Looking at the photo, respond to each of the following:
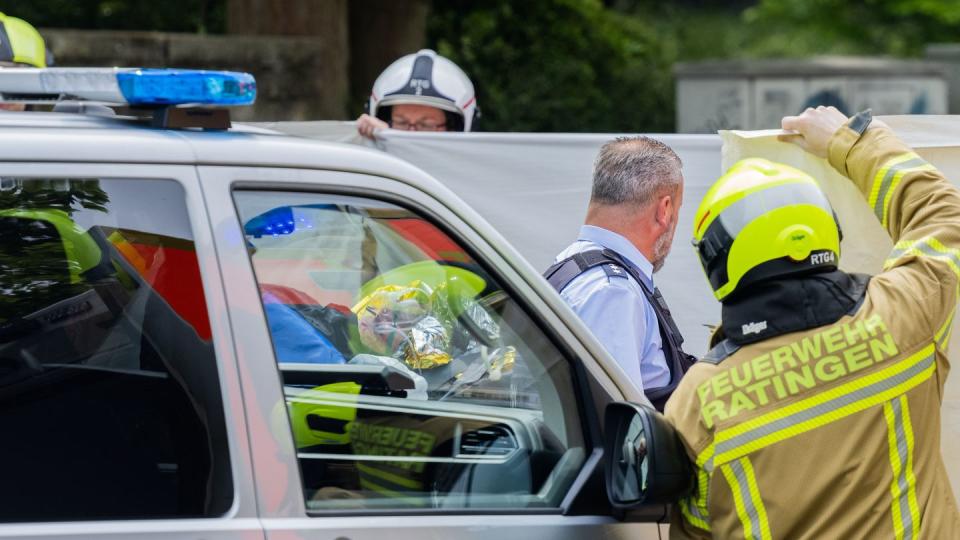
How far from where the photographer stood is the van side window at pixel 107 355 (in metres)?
2.21

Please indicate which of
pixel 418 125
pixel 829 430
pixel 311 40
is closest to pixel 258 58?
pixel 311 40

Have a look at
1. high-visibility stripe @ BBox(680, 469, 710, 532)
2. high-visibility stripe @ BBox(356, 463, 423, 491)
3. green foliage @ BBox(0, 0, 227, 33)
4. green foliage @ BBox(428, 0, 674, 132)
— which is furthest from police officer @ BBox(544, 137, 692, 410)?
green foliage @ BBox(428, 0, 674, 132)

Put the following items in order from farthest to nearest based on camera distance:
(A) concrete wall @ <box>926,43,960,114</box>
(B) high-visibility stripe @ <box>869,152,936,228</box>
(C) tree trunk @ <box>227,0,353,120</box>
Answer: (A) concrete wall @ <box>926,43,960,114</box>, (C) tree trunk @ <box>227,0,353,120</box>, (B) high-visibility stripe @ <box>869,152,936,228</box>

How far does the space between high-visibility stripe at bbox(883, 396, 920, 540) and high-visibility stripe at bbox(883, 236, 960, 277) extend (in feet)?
1.04

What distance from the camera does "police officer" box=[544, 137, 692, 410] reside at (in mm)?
3486

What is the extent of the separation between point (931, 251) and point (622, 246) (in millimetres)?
1027

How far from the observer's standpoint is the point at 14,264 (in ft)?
7.36

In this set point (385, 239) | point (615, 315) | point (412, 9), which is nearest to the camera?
point (385, 239)

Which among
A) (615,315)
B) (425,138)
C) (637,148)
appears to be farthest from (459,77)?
(615,315)

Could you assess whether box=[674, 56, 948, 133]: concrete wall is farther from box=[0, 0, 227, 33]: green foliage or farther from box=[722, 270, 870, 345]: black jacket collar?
box=[722, 270, 870, 345]: black jacket collar

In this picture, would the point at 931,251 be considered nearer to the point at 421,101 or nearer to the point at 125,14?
the point at 421,101

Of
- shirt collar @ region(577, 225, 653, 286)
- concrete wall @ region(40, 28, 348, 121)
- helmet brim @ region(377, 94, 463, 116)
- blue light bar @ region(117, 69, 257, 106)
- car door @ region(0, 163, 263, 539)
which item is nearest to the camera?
car door @ region(0, 163, 263, 539)

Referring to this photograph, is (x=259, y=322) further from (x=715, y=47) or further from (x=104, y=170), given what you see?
(x=715, y=47)

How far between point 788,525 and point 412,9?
8.99 metres
